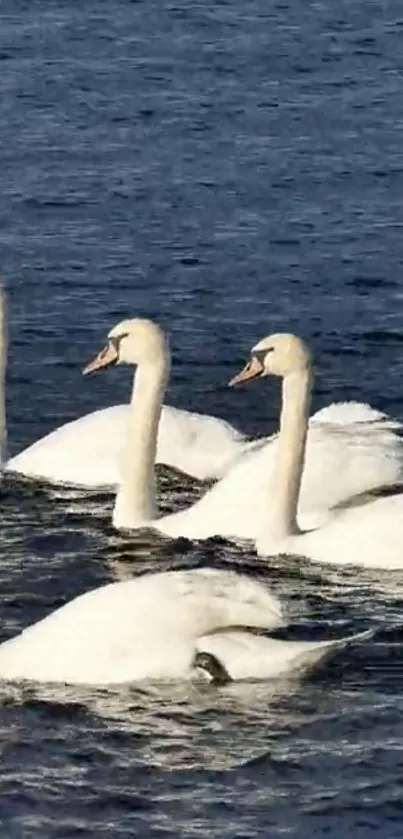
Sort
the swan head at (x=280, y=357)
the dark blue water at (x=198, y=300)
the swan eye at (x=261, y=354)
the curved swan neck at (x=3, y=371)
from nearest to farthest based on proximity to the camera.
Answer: the dark blue water at (x=198, y=300) → the swan head at (x=280, y=357) → the swan eye at (x=261, y=354) → the curved swan neck at (x=3, y=371)

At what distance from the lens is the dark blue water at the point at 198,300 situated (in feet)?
41.3

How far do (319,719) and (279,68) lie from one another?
15754 millimetres

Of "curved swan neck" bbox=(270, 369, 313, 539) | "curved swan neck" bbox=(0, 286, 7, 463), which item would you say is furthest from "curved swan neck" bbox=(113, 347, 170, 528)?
"curved swan neck" bbox=(0, 286, 7, 463)

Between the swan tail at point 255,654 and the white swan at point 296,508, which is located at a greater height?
the white swan at point 296,508

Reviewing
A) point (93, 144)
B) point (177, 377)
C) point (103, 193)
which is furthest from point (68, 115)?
point (177, 377)

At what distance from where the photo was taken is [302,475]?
16703 millimetres

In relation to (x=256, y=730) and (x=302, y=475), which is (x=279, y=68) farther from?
(x=256, y=730)

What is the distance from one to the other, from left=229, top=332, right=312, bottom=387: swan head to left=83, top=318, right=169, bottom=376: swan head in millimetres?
666

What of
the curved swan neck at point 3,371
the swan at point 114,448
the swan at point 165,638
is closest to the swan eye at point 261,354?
the swan at point 114,448

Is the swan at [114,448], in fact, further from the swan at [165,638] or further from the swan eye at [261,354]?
the swan at [165,638]

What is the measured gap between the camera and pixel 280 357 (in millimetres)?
16406

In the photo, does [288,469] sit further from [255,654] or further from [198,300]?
[198,300]

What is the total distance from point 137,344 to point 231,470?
3.23 ft

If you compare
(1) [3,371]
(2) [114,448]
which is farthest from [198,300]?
(2) [114,448]
